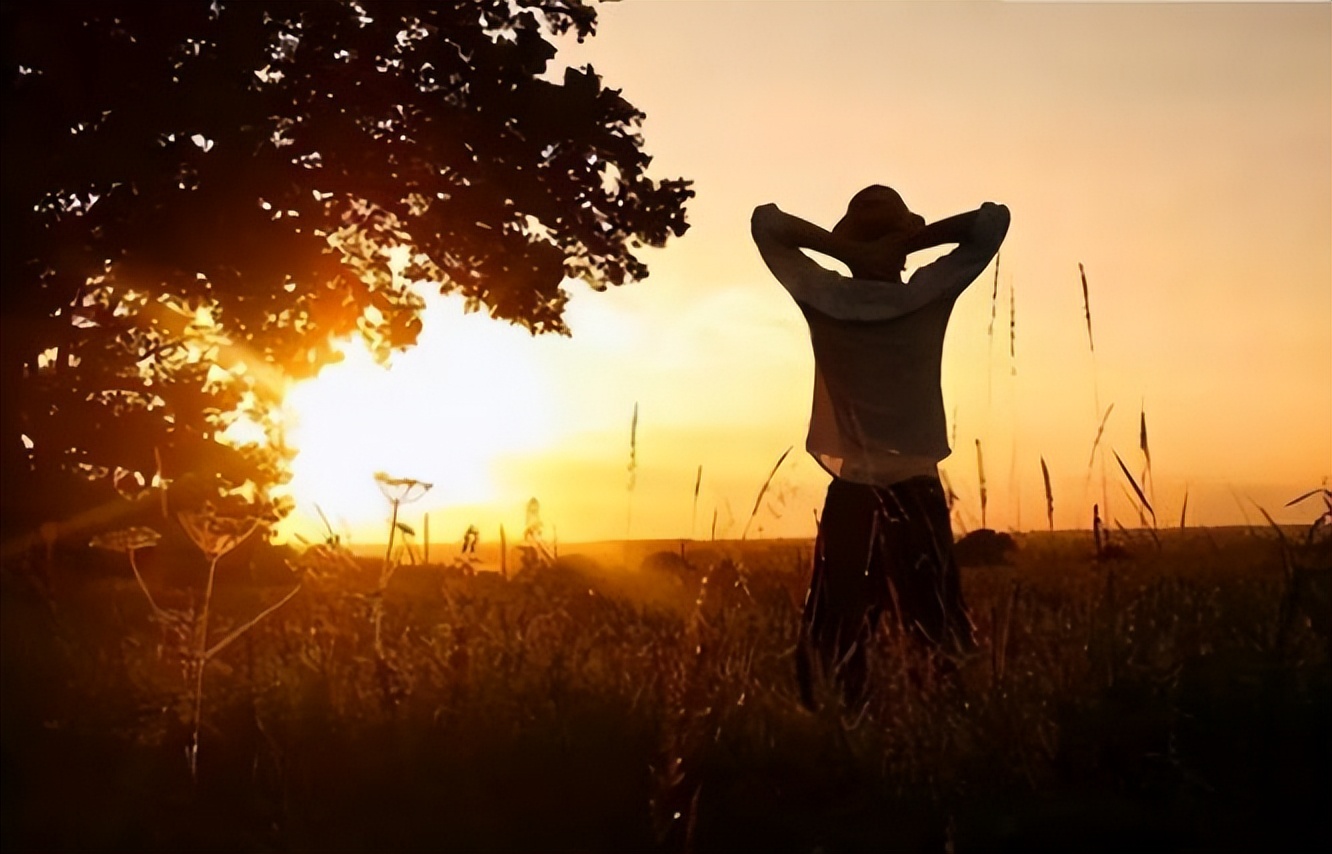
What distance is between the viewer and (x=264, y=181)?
37.0 feet

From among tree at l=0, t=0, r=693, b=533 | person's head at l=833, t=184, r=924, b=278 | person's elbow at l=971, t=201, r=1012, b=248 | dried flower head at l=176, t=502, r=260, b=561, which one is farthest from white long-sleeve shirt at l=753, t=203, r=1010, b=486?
tree at l=0, t=0, r=693, b=533

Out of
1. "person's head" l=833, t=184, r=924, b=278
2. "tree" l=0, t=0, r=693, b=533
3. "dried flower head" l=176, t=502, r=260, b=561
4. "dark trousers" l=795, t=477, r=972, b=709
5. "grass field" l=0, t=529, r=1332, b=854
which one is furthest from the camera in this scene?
"tree" l=0, t=0, r=693, b=533

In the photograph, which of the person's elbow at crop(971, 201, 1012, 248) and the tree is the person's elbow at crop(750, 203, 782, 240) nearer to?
the person's elbow at crop(971, 201, 1012, 248)

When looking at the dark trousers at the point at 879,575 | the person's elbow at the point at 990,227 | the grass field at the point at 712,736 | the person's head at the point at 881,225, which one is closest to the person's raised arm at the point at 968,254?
the person's elbow at the point at 990,227

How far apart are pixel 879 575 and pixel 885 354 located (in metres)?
0.97

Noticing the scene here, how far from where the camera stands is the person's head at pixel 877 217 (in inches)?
251

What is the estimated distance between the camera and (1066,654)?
528cm

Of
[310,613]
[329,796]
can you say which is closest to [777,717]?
[329,796]

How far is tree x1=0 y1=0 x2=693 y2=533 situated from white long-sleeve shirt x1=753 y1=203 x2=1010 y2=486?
6094 millimetres

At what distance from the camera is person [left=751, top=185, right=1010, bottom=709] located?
19.7ft

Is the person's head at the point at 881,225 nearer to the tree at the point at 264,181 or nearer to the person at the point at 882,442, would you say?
the person at the point at 882,442

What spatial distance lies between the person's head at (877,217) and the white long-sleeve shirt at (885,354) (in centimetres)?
32

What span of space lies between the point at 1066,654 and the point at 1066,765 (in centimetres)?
64

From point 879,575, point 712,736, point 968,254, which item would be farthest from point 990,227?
point 712,736
